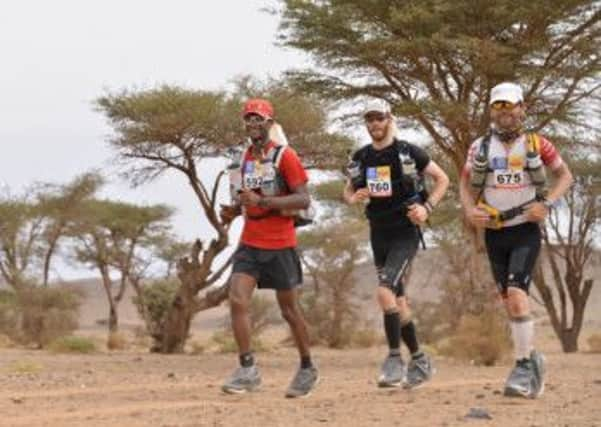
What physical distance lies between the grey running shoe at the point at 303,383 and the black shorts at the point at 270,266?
57cm

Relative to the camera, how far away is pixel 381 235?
812 cm

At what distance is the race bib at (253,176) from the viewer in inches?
313

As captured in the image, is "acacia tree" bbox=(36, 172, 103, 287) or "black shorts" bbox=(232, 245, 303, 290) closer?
"black shorts" bbox=(232, 245, 303, 290)

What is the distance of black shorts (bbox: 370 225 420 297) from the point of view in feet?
26.1

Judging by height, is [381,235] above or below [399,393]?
above

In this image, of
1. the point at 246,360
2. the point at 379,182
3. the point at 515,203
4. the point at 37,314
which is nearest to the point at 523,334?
the point at 515,203

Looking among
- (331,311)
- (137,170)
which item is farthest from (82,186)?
(137,170)

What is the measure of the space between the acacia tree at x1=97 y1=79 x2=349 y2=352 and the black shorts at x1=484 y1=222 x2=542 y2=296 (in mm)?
12149

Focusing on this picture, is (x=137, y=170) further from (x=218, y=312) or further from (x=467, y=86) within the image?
(x=218, y=312)

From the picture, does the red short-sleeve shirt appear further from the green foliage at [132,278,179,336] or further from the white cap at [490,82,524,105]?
the green foliage at [132,278,179,336]

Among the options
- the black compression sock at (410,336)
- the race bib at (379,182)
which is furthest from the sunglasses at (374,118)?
the black compression sock at (410,336)

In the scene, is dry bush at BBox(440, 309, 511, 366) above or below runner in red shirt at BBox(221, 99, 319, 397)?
below

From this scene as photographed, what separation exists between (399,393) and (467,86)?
9494mm

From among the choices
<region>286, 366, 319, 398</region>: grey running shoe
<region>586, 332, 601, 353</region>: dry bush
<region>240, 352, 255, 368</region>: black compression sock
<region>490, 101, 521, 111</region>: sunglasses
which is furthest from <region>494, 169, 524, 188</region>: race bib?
<region>586, 332, 601, 353</region>: dry bush
